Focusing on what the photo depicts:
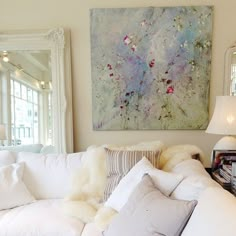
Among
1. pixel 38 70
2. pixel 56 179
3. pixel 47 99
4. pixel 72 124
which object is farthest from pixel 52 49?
pixel 56 179

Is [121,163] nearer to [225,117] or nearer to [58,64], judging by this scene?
[225,117]

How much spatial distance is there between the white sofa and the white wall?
1.63 feet

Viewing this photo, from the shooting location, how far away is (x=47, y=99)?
115 inches

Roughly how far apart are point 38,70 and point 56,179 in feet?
3.77

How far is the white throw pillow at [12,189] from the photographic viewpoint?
2241 millimetres

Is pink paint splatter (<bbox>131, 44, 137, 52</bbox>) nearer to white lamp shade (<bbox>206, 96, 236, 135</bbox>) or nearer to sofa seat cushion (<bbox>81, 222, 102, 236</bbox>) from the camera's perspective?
white lamp shade (<bbox>206, 96, 236, 135</bbox>)

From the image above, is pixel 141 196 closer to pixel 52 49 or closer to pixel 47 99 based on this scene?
pixel 47 99

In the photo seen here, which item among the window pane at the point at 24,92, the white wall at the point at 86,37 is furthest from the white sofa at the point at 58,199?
the window pane at the point at 24,92

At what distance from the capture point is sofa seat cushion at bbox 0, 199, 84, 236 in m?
1.89

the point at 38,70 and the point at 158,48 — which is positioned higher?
the point at 158,48

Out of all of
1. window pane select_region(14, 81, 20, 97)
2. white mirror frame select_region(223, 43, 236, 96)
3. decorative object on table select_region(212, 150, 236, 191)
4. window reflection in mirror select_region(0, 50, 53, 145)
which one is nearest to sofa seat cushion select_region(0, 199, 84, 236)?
window reflection in mirror select_region(0, 50, 53, 145)

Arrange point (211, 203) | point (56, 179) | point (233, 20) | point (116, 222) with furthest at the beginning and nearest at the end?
point (233, 20), point (56, 179), point (116, 222), point (211, 203)

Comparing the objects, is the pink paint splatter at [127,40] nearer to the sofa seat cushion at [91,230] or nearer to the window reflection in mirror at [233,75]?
the window reflection in mirror at [233,75]

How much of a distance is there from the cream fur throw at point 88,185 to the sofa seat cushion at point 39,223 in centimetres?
10
